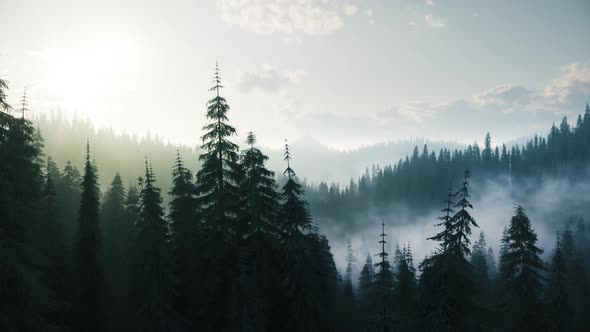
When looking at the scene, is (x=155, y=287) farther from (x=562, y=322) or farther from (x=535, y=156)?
(x=535, y=156)

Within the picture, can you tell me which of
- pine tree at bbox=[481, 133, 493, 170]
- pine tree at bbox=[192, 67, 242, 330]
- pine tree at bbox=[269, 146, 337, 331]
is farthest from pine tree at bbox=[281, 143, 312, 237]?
pine tree at bbox=[481, 133, 493, 170]

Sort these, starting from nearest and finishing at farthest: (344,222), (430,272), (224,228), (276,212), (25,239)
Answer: (25,239)
(430,272)
(224,228)
(276,212)
(344,222)

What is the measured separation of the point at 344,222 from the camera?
17362cm

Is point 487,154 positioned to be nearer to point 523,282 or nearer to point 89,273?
point 523,282

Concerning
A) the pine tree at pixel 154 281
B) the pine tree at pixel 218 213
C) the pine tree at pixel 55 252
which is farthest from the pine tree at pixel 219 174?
the pine tree at pixel 55 252

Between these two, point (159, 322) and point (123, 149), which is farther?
point (123, 149)

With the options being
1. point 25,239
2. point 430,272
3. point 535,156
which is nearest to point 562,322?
point 430,272

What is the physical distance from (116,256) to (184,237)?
1004 inches

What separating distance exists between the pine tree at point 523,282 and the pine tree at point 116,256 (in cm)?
3089

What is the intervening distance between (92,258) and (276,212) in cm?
2276

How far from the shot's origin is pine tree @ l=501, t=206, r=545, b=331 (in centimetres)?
2058

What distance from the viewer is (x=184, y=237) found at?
86.3 feet

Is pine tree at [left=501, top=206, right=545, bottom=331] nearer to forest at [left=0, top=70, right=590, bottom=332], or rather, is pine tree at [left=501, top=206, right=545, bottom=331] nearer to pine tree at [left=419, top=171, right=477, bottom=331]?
forest at [left=0, top=70, right=590, bottom=332]

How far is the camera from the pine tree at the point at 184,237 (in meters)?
24.0
